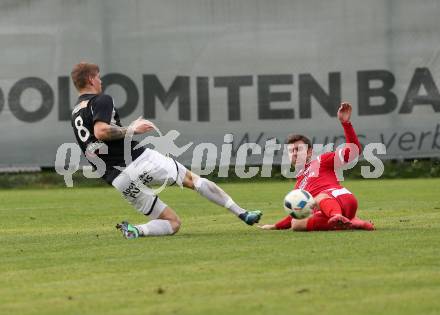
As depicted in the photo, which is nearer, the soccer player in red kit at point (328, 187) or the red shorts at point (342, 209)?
the soccer player in red kit at point (328, 187)

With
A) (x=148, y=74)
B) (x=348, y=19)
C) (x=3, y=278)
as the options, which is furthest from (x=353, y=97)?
(x=3, y=278)

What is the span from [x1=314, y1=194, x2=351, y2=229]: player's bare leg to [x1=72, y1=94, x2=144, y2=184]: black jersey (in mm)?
1733

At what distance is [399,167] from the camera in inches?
904

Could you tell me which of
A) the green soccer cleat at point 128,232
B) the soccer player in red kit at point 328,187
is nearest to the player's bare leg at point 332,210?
the soccer player in red kit at point 328,187

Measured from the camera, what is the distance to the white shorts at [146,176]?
10883 millimetres

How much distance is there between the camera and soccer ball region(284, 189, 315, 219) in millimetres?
10680

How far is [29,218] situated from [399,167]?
10288mm

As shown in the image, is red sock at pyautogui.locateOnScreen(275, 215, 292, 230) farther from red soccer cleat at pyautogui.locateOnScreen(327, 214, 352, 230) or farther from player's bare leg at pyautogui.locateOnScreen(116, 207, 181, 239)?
player's bare leg at pyautogui.locateOnScreen(116, 207, 181, 239)

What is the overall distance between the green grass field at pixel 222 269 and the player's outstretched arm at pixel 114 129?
0.93 meters

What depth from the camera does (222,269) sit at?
313 inches

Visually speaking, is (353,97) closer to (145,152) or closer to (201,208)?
(201,208)

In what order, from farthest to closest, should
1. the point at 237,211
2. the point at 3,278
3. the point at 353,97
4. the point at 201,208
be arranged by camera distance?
the point at 353,97
the point at 201,208
the point at 237,211
the point at 3,278

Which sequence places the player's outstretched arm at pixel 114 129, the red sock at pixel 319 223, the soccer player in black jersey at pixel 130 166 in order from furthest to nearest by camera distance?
the red sock at pixel 319 223
the soccer player in black jersey at pixel 130 166
the player's outstretched arm at pixel 114 129

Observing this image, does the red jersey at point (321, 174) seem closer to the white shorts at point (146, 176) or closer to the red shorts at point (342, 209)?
the red shorts at point (342, 209)
